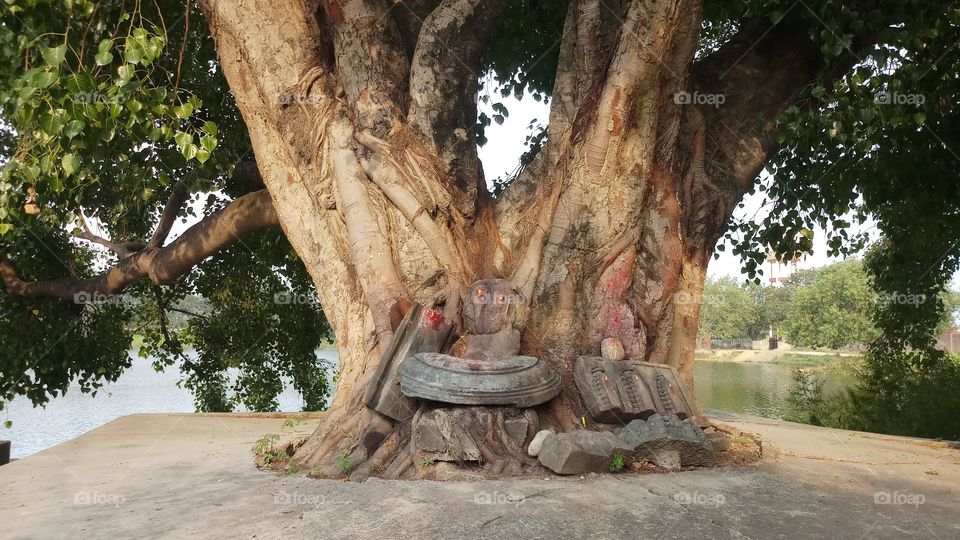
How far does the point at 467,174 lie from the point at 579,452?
2.45m

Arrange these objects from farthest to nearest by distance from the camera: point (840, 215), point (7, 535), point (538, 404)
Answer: point (840, 215), point (538, 404), point (7, 535)

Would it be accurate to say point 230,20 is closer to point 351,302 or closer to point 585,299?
point 351,302

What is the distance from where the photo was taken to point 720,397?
1997cm

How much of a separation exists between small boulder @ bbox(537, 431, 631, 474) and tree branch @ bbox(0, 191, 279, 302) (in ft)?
14.2

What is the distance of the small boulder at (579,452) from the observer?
4.12 m

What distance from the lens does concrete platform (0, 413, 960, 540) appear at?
3182mm

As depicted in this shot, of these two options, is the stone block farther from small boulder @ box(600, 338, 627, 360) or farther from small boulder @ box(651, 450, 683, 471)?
small boulder @ box(600, 338, 627, 360)

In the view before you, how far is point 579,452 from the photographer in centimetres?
409

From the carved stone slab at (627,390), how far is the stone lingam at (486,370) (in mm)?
277

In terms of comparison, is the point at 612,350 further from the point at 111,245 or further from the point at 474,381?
the point at 111,245

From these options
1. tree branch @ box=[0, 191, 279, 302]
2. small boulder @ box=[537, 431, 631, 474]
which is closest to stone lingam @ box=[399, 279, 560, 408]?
small boulder @ box=[537, 431, 631, 474]

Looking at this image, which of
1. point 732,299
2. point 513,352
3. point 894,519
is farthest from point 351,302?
point 732,299

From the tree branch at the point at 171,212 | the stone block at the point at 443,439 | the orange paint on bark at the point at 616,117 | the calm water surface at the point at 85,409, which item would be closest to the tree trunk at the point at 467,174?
the orange paint on bark at the point at 616,117

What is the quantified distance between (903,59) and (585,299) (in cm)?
322
